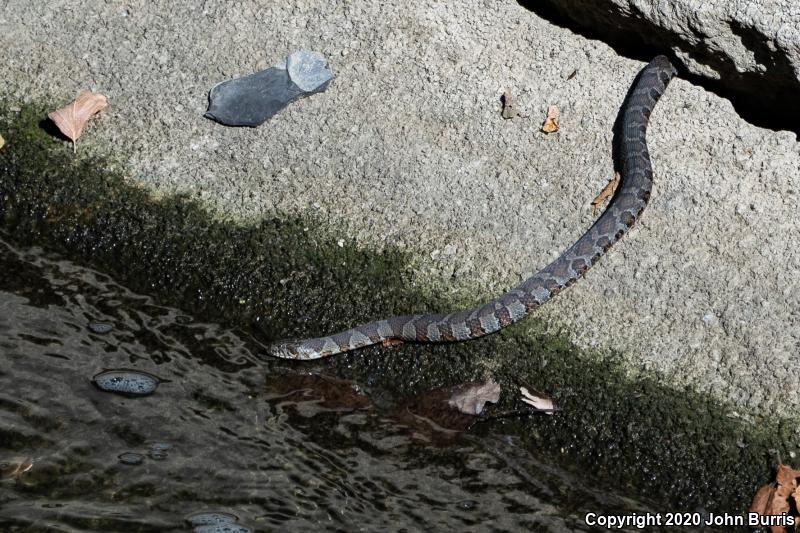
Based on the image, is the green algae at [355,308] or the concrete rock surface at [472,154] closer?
the green algae at [355,308]

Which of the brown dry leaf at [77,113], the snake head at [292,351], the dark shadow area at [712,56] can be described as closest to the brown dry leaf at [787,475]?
the dark shadow area at [712,56]

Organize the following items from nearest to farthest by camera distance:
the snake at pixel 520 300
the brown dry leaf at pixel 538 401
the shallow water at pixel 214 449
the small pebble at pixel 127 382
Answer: the shallow water at pixel 214 449, the brown dry leaf at pixel 538 401, the small pebble at pixel 127 382, the snake at pixel 520 300

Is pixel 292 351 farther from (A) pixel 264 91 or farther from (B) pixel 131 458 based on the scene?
(A) pixel 264 91

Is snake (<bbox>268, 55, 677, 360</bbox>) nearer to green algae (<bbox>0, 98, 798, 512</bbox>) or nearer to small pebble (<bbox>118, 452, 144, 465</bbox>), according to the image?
green algae (<bbox>0, 98, 798, 512</bbox>)

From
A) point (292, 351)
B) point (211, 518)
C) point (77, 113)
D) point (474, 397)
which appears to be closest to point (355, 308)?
point (292, 351)

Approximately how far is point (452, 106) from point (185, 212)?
2.26 metres

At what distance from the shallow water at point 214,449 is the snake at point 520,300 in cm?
28

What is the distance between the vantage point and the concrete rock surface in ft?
23.9

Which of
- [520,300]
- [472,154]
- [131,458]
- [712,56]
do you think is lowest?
[131,458]

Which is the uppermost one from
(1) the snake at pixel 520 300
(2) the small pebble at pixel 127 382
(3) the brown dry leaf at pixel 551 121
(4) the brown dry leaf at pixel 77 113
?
(4) the brown dry leaf at pixel 77 113

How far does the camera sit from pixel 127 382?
7.11 m

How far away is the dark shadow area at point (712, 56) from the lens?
7691mm

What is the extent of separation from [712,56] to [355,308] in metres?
3.28

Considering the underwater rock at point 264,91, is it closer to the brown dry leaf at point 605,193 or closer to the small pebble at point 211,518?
the brown dry leaf at point 605,193
